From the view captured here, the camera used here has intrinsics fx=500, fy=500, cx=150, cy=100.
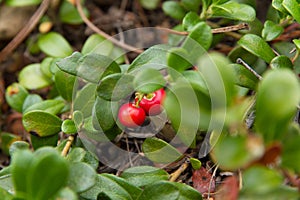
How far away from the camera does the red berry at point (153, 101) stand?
6.11 feet

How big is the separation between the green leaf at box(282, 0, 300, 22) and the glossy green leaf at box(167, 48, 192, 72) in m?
0.45

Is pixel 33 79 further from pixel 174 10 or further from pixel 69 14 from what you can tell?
pixel 174 10

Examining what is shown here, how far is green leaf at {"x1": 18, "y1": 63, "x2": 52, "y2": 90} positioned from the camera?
99.0 inches

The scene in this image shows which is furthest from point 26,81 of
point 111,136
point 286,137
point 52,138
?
point 286,137

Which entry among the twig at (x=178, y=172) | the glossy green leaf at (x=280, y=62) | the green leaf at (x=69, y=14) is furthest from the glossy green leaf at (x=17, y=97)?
the glossy green leaf at (x=280, y=62)

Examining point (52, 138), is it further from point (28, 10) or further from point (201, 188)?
point (28, 10)

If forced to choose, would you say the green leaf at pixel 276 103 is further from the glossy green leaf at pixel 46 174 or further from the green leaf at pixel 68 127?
the green leaf at pixel 68 127

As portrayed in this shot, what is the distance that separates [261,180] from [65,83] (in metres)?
1.16

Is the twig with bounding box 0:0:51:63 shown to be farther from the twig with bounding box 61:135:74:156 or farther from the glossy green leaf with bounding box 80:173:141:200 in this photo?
the glossy green leaf with bounding box 80:173:141:200

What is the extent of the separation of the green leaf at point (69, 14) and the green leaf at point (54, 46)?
0.18 meters

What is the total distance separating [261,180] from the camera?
1.19m

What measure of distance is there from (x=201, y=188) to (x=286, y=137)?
689mm

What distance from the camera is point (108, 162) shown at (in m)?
2.15

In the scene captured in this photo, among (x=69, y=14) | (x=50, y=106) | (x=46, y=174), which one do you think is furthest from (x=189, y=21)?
(x=46, y=174)
